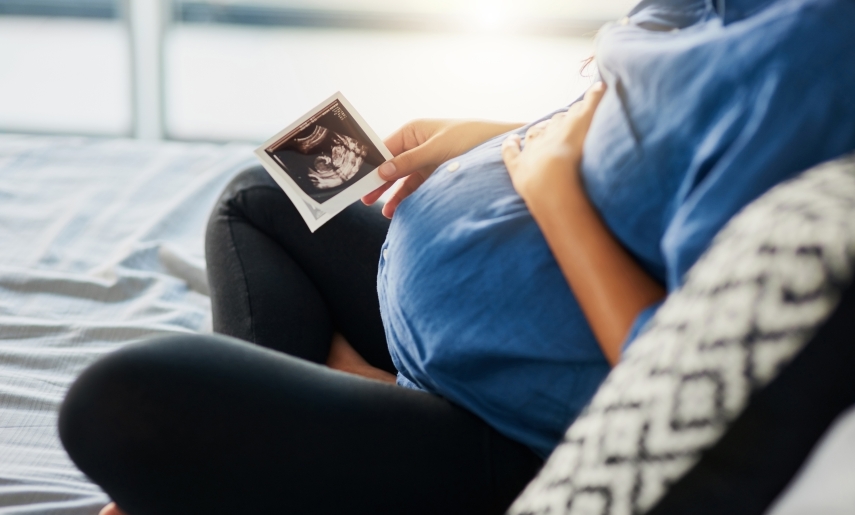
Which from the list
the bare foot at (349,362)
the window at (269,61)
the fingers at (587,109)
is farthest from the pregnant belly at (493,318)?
the window at (269,61)

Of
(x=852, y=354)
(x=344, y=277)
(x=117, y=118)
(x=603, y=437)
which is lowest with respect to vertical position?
(x=117, y=118)

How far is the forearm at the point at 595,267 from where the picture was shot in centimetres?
61

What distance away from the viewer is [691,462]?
1.39 ft

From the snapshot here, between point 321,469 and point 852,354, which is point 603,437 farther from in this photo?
point 321,469

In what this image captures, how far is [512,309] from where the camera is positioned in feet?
2.24

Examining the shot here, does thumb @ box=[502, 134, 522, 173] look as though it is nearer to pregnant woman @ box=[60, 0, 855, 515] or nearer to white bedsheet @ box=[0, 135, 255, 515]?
pregnant woman @ box=[60, 0, 855, 515]

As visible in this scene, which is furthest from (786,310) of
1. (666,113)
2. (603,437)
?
(666,113)

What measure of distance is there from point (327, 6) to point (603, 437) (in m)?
2.59

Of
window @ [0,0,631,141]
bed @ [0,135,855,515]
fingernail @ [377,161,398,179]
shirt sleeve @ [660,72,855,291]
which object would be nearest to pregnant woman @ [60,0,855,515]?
shirt sleeve @ [660,72,855,291]

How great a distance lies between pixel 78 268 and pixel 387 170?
2.27 feet

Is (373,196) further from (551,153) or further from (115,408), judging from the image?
(115,408)

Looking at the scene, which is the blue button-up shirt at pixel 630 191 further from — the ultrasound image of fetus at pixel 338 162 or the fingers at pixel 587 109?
the ultrasound image of fetus at pixel 338 162

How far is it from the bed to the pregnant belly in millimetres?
473

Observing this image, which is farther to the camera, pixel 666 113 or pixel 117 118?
pixel 117 118
